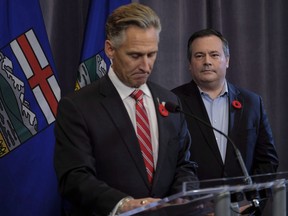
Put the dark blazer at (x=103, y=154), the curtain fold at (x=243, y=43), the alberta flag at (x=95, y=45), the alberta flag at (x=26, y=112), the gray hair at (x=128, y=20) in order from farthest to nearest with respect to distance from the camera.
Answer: the curtain fold at (x=243, y=43) → the alberta flag at (x=95, y=45) → the alberta flag at (x=26, y=112) → the gray hair at (x=128, y=20) → the dark blazer at (x=103, y=154)

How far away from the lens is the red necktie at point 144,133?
7.17 ft

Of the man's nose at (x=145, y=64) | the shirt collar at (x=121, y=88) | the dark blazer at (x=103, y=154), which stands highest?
the man's nose at (x=145, y=64)

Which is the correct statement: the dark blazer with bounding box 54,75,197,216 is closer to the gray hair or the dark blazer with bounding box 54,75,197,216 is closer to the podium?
the gray hair

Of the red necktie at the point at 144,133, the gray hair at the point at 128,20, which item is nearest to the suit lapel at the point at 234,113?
the red necktie at the point at 144,133

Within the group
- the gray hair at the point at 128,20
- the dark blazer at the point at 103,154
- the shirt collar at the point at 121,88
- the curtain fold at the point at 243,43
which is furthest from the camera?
the curtain fold at the point at 243,43

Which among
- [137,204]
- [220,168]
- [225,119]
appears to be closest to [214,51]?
[225,119]

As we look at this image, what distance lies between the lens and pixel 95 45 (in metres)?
3.21

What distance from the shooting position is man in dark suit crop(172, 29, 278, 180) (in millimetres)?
2918

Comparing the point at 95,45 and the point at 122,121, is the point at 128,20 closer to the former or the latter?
the point at 122,121

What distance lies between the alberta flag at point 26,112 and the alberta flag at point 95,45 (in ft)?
0.61

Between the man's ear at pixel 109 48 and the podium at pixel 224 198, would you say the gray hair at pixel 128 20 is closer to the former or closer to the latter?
the man's ear at pixel 109 48

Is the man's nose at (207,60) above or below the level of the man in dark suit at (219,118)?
above

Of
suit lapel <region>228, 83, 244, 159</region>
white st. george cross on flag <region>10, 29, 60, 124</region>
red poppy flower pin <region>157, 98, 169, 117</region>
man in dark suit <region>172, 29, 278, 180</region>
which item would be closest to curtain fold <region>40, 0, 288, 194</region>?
man in dark suit <region>172, 29, 278, 180</region>

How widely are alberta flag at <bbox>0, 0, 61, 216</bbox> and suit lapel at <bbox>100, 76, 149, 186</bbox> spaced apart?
786 millimetres
